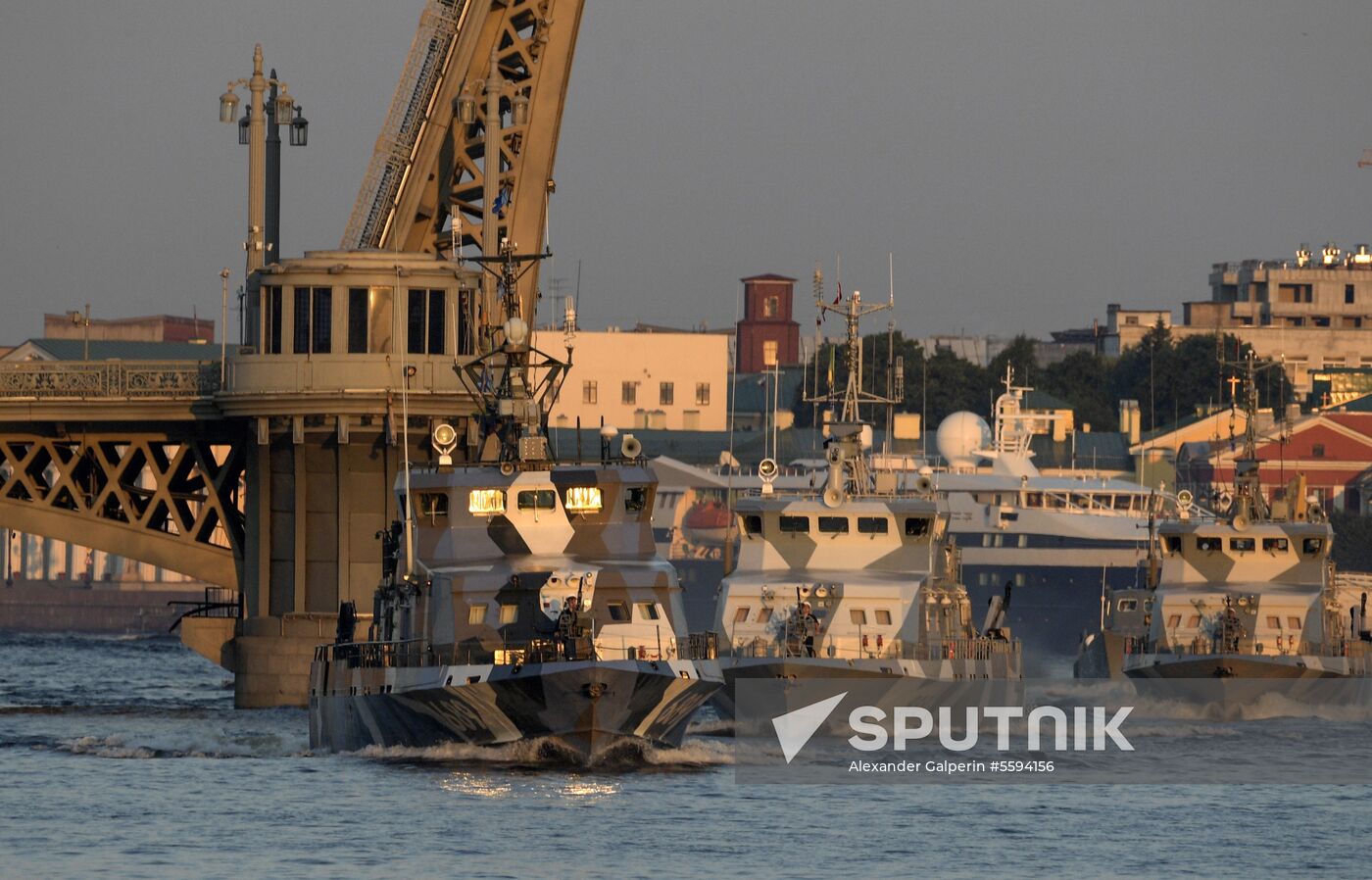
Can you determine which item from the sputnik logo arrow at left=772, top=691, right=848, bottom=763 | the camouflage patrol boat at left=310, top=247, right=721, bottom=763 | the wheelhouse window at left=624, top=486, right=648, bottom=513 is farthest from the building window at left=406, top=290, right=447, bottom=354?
the wheelhouse window at left=624, top=486, right=648, bottom=513

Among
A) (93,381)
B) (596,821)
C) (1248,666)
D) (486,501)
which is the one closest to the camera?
(596,821)

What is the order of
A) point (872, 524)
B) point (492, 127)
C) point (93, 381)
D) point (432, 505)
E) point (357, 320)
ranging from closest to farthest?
1. point (432, 505)
2. point (872, 524)
3. point (357, 320)
4. point (492, 127)
5. point (93, 381)

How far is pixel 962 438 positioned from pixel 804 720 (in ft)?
357

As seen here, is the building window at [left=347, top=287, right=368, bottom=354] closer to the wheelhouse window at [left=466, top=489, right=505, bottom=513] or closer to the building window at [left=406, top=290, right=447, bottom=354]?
the building window at [left=406, top=290, right=447, bottom=354]

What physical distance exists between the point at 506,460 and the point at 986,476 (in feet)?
336

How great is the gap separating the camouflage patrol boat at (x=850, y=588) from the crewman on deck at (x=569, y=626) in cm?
1174

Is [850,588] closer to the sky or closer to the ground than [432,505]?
closer to the ground

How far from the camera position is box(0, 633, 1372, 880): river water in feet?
157

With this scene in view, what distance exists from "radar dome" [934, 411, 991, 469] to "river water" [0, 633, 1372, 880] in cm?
11004

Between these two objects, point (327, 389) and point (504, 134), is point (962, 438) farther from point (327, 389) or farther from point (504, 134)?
point (327, 389)

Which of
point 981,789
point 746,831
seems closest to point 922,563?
point 981,789

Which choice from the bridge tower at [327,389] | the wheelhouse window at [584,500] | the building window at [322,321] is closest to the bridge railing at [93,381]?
the bridge tower at [327,389]

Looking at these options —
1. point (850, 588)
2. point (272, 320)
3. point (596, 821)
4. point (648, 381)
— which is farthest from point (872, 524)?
point (648, 381)

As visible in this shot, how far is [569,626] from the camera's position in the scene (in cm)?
5556
